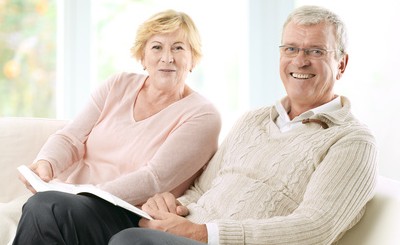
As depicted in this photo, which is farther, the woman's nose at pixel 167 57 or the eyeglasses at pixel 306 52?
the woman's nose at pixel 167 57

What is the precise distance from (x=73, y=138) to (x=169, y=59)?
Result: 0.46 m

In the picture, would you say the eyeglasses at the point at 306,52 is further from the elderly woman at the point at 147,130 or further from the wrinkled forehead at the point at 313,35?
the elderly woman at the point at 147,130

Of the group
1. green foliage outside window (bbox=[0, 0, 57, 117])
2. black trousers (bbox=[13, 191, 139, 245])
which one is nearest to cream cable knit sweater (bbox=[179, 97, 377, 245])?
black trousers (bbox=[13, 191, 139, 245])

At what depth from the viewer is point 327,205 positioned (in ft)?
6.59

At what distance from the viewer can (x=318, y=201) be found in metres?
2.02

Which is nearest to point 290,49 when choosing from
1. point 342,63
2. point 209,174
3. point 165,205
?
point 342,63

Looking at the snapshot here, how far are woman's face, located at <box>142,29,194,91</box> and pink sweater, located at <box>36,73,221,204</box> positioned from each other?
8 centimetres

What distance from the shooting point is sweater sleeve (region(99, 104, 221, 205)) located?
255 cm

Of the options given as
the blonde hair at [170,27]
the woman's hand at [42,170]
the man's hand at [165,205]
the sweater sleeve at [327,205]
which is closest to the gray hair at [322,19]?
the sweater sleeve at [327,205]

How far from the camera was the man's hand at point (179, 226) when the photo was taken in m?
2.00

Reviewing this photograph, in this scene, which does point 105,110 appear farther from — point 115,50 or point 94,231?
point 115,50

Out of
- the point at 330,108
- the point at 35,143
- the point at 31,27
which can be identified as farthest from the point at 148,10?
the point at 330,108

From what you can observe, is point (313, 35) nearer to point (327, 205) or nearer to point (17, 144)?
point (327, 205)

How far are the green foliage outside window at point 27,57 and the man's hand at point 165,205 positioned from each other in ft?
5.93
